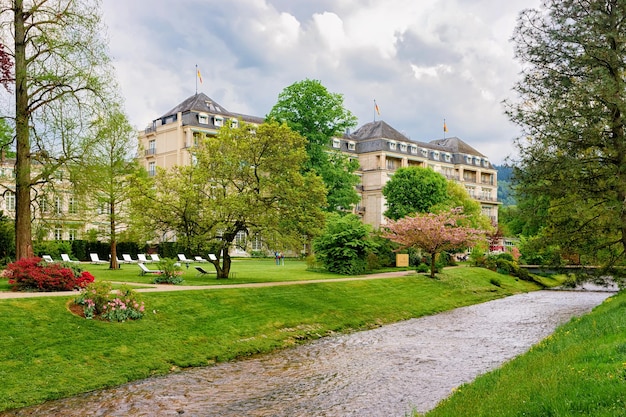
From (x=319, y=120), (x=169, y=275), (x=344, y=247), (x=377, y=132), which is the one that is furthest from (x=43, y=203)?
(x=377, y=132)

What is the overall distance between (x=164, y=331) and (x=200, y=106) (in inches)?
2319

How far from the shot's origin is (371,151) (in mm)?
89875

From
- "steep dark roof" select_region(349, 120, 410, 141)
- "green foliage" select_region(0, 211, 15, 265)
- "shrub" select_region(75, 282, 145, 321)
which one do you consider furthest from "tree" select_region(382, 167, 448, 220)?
"shrub" select_region(75, 282, 145, 321)

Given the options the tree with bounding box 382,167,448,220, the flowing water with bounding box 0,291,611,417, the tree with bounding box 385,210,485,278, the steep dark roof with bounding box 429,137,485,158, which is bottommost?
the flowing water with bounding box 0,291,611,417

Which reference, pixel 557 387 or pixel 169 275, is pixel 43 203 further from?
pixel 557 387

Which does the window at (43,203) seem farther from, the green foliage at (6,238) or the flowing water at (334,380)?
the flowing water at (334,380)

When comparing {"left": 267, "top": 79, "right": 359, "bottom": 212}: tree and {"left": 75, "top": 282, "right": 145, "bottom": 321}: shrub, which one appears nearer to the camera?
{"left": 75, "top": 282, "right": 145, "bottom": 321}: shrub

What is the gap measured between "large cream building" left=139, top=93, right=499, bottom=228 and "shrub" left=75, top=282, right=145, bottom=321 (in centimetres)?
3755

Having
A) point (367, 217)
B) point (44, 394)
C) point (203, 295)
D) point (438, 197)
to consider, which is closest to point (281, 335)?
point (203, 295)

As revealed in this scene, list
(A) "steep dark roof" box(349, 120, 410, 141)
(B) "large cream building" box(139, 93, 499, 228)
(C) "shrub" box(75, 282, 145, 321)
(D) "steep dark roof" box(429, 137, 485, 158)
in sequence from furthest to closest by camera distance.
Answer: (D) "steep dark roof" box(429, 137, 485, 158) → (A) "steep dark roof" box(349, 120, 410, 141) → (B) "large cream building" box(139, 93, 499, 228) → (C) "shrub" box(75, 282, 145, 321)

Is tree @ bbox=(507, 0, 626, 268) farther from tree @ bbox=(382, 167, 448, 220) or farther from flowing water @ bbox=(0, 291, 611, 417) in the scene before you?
tree @ bbox=(382, 167, 448, 220)

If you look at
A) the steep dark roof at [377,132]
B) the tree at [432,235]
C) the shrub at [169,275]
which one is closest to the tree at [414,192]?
the steep dark roof at [377,132]

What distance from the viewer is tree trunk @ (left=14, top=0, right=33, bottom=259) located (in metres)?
22.2

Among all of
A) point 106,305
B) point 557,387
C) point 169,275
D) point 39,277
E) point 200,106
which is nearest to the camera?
point 557,387
